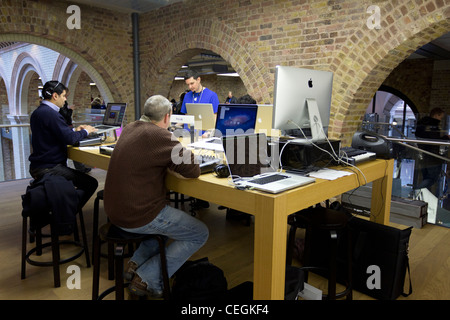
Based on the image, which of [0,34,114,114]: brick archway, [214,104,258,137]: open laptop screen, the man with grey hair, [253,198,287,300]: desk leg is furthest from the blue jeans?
[0,34,114,114]: brick archway

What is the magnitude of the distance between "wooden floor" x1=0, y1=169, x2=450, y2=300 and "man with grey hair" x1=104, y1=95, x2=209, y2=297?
2.34 feet

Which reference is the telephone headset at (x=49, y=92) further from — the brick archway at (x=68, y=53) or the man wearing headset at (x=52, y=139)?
the brick archway at (x=68, y=53)

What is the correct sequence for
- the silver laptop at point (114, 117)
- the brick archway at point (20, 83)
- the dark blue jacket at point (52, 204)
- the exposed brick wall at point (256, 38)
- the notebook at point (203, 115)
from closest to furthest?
the dark blue jacket at point (52, 204), the notebook at point (203, 115), the silver laptop at point (114, 117), the exposed brick wall at point (256, 38), the brick archway at point (20, 83)

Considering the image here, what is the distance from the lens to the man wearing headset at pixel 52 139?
9.58ft

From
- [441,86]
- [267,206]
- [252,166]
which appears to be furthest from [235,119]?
[441,86]

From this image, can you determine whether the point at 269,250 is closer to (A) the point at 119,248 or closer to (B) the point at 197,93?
(A) the point at 119,248

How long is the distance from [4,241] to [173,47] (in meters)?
4.61

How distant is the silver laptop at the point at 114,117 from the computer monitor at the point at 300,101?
2.04 m

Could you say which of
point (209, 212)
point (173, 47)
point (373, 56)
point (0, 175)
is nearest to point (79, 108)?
point (0, 175)

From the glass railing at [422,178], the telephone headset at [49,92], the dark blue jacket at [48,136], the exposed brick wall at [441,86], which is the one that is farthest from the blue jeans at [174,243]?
the exposed brick wall at [441,86]

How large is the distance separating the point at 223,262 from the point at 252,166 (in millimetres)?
1160

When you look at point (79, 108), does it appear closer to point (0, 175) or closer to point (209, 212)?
point (0, 175)

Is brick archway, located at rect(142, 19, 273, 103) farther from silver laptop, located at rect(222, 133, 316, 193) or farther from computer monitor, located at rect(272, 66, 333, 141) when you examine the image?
silver laptop, located at rect(222, 133, 316, 193)
